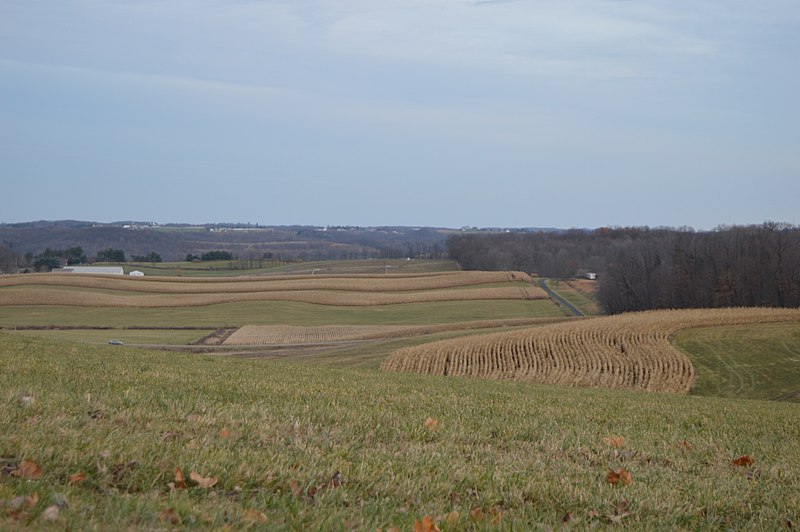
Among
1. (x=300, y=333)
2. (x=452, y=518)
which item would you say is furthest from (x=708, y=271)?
(x=452, y=518)

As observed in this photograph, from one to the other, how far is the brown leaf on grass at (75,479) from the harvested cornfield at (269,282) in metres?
79.6

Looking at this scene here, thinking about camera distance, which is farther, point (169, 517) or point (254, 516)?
point (254, 516)

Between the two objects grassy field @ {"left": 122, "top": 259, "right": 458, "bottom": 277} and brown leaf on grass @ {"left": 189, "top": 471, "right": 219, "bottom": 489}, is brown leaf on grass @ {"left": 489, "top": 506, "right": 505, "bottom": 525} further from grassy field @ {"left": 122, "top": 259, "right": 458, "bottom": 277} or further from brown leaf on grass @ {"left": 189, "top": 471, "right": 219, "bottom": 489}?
grassy field @ {"left": 122, "top": 259, "right": 458, "bottom": 277}

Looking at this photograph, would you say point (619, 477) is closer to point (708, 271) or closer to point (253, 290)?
point (708, 271)

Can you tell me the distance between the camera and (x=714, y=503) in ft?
21.0

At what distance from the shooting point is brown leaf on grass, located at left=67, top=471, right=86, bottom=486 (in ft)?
16.6

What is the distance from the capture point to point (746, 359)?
34844 mm

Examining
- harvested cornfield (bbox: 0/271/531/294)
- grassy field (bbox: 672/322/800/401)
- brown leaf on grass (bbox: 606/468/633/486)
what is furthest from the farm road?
brown leaf on grass (bbox: 606/468/633/486)

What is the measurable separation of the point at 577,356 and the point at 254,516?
31886mm

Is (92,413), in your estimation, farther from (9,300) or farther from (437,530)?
(9,300)

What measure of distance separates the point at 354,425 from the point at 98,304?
235ft

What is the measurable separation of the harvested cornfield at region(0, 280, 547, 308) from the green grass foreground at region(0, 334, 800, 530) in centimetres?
6778

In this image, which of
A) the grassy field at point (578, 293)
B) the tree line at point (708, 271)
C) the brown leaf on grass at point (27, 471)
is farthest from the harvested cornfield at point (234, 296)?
the brown leaf on grass at point (27, 471)

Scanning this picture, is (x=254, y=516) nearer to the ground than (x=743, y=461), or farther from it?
farther from it
